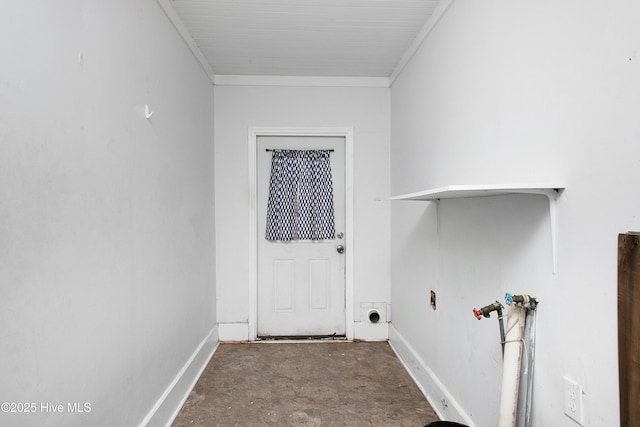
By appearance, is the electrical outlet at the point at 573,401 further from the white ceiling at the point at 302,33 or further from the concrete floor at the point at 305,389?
the white ceiling at the point at 302,33

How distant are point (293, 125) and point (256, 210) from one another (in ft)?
2.84

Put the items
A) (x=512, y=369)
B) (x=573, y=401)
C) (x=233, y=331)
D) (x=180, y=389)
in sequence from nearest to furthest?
(x=573, y=401)
(x=512, y=369)
(x=180, y=389)
(x=233, y=331)

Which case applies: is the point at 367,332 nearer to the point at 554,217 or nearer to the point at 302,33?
the point at 554,217

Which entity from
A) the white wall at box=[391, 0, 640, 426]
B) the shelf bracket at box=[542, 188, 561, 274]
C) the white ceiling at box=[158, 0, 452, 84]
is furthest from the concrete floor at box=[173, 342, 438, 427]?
the white ceiling at box=[158, 0, 452, 84]

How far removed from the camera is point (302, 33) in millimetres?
2305

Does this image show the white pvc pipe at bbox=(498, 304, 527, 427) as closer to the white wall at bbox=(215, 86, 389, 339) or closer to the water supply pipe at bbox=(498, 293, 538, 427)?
the water supply pipe at bbox=(498, 293, 538, 427)

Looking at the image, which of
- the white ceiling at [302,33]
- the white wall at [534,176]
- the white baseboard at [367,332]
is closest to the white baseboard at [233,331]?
the white baseboard at [367,332]

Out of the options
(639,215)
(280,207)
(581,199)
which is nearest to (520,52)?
(581,199)

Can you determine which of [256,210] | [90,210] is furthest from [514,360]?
[256,210]

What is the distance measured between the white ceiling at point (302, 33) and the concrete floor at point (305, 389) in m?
2.40

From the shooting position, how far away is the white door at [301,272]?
10.3 feet

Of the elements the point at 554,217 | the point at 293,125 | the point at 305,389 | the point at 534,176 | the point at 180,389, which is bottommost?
the point at 305,389

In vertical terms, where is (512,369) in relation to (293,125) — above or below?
below

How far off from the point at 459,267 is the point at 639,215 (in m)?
1.02
